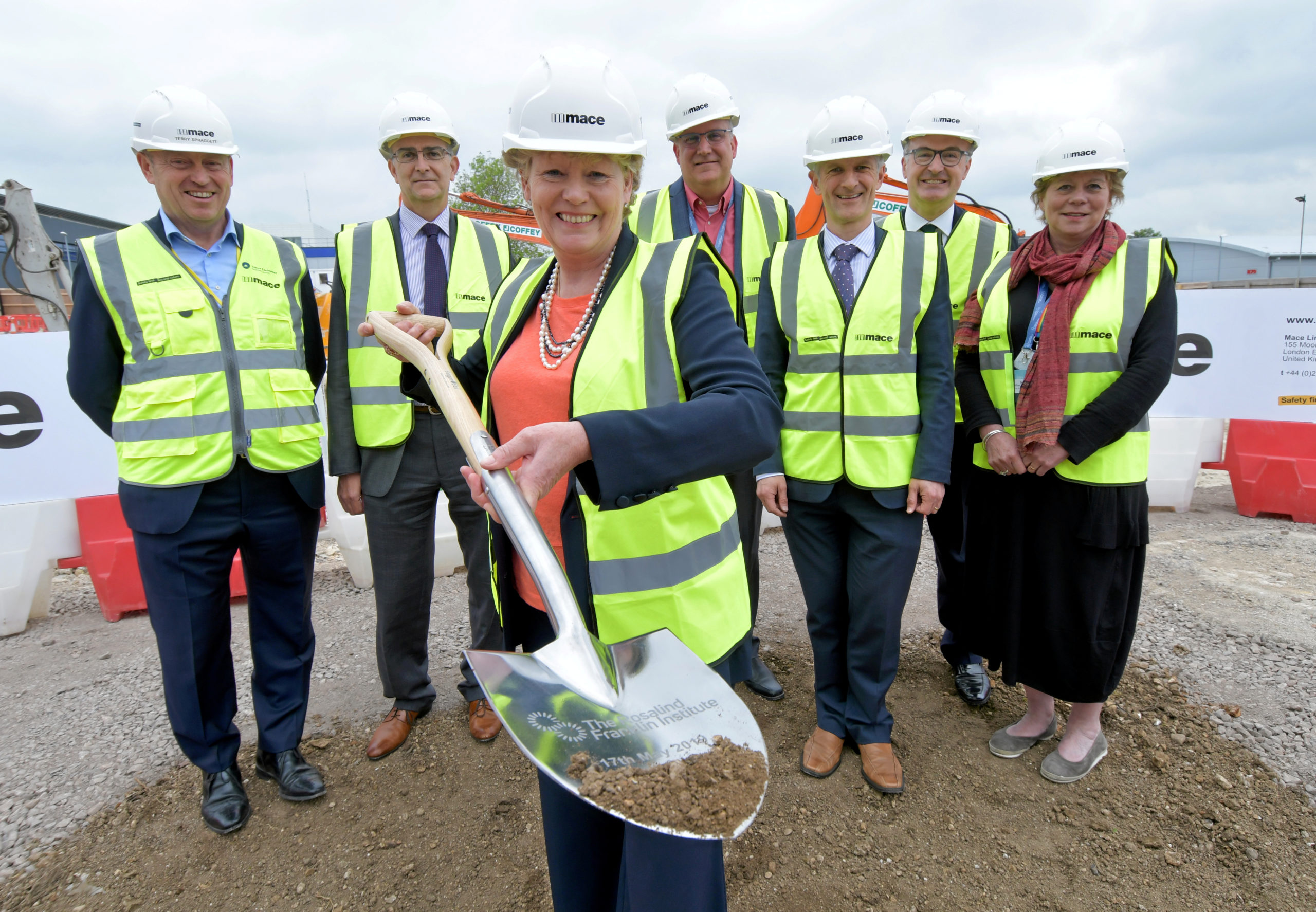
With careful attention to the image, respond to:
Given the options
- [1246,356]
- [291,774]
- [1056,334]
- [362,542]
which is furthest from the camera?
[1246,356]

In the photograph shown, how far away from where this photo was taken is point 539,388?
54.4 inches

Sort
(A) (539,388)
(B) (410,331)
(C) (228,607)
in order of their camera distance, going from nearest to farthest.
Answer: (A) (539,388), (B) (410,331), (C) (228,607)

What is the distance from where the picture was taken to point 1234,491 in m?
5.81

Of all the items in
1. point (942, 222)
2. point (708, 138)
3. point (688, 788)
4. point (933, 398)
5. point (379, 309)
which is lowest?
point (688, 788)

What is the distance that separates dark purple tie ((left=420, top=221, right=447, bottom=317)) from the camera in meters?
2.93

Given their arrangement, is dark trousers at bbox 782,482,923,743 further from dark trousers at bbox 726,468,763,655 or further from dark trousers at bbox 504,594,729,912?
dark trousers at bbox 504,594,729,912

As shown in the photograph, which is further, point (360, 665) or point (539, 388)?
point (360, 665)

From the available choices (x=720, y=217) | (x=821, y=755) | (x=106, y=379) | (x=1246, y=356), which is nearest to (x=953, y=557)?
(x=821, y=755)

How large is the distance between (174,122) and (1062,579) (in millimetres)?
3324

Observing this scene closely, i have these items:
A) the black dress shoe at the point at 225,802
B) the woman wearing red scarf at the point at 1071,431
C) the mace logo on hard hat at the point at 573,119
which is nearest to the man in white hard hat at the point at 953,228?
the woman wearing red scarf at the point at 1071,431

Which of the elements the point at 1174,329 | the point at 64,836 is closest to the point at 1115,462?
the point at 1174,329

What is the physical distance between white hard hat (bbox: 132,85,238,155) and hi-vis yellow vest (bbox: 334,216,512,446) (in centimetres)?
57

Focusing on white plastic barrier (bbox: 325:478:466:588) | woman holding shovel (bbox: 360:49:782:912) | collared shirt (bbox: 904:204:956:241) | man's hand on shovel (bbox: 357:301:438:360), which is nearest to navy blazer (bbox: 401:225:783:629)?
woman holding shovel (bbox: 360:49:782:912)

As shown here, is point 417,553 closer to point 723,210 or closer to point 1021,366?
point 723,210
